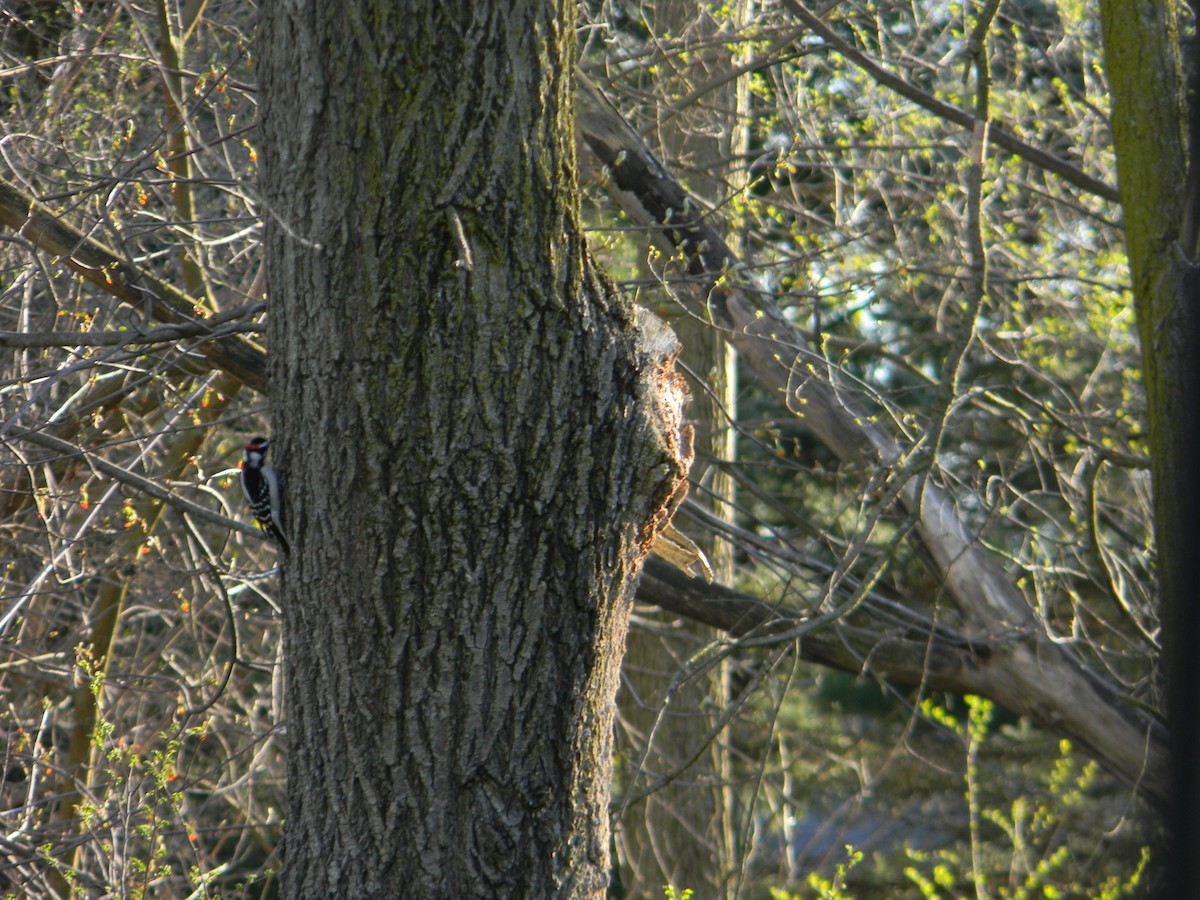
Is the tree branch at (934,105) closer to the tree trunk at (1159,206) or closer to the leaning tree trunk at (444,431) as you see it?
the tree trunk at (1159,206)

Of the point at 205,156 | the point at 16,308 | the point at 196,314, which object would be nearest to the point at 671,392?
the point at 196,314

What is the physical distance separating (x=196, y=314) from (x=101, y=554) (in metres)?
1.87

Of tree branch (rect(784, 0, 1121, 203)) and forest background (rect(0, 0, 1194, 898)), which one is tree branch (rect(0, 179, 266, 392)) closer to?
forest background (rect(0, 0, 1194, 898))

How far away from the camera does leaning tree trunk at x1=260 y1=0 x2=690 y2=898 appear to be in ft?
7.26

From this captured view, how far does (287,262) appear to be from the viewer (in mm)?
2340

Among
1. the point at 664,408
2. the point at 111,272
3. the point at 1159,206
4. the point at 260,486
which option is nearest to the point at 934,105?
the point at 1159,206

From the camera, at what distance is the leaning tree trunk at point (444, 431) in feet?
7.26

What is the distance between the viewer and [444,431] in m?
2.22

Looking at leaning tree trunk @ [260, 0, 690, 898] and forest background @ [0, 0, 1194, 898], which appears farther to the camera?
forest background @ [0, 0, 1194, 898]

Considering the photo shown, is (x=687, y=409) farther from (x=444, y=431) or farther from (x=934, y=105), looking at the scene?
(x=444, y=431)

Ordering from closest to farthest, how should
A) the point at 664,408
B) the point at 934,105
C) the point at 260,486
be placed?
the point at 664,408, the point at 260,486, the point at 934,105

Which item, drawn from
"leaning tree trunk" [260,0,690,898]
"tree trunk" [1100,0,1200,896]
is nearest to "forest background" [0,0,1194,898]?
"tree trunk" [1100,0,1200,896]

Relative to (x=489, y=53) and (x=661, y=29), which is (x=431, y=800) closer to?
(x=489, y=53)

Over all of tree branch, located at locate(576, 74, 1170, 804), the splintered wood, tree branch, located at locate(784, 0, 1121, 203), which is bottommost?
tree branch, located at locate(576, 74, 1170, 804)
